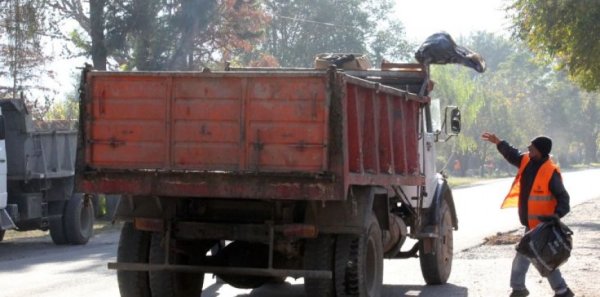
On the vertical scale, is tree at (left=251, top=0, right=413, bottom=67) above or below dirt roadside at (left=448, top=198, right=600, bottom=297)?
above

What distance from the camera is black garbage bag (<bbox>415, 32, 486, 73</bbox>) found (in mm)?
13406

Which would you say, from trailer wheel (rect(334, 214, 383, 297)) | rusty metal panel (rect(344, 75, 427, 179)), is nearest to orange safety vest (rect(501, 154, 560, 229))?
rusty metal panel (rect(344, 75, 427, 179))

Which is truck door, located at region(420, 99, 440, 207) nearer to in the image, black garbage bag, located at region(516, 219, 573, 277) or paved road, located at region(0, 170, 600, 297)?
paved road, located at region(0, 170, 600, 297)

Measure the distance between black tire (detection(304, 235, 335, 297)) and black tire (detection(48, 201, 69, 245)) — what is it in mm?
10515

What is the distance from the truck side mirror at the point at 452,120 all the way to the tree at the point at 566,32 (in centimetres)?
794

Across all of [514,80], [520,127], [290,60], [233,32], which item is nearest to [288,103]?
[233,32]

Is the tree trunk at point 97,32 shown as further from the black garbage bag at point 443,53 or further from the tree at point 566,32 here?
the black garbage bag at point 443,53

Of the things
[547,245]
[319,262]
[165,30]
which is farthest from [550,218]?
[165,30]

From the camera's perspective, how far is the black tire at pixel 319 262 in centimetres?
953

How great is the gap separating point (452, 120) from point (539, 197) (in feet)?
10.4

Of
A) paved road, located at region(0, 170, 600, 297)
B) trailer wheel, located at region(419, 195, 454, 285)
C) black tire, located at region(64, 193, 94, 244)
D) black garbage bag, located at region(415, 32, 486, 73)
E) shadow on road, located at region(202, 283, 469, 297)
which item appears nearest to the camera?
shadow on road, located at region(202, 283, 469, 297)

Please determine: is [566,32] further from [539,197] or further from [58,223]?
[539,197]

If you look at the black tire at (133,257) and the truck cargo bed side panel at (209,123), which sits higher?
the truck cargo bed side panel at (209,123)

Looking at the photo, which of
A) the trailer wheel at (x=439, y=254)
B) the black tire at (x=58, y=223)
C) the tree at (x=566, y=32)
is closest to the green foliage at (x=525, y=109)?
the tree at (x=566, y=32)
